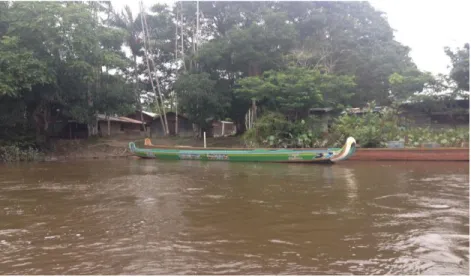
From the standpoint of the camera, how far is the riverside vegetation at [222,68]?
56.9 feet

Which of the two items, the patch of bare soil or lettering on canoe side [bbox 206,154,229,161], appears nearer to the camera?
lettering on canoe side [bbox 206,154,229,161]

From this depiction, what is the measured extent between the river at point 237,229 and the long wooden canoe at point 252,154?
5.43 m

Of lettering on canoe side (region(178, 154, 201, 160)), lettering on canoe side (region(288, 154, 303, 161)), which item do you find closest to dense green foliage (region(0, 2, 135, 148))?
lettering on canoe side (region(178, 154, 201, 160))

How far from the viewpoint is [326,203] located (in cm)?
629

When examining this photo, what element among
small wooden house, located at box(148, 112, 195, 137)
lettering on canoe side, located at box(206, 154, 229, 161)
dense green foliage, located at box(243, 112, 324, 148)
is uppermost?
small wooden house, located at box(148, 112, 195, 137)

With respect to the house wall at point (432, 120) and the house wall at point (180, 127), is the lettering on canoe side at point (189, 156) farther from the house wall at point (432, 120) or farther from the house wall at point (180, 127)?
the house wall at point (180, 127)

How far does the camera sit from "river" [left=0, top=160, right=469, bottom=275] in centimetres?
344

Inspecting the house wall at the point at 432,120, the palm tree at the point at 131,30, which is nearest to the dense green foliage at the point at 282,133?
the house wall at the point at 432,120

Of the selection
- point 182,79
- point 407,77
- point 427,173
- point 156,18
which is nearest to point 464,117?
point 407,77

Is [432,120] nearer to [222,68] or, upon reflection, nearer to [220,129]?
[222,68]

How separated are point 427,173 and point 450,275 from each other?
856 cm

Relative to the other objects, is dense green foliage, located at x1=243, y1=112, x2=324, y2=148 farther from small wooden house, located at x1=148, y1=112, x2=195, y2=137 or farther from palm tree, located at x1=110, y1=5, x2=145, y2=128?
small wooden house, located at x1=148, y1=112, x2=195, y2=137

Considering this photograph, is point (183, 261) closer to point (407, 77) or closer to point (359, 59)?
point (407, 77)

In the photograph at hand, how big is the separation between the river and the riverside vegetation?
10454 millimetres
